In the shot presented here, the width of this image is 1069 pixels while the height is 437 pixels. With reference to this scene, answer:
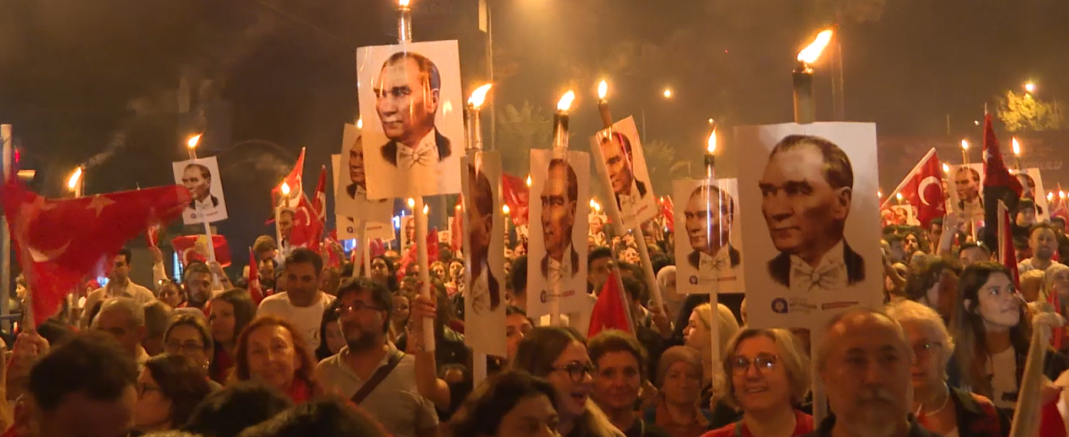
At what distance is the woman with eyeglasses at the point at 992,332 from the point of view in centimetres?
543

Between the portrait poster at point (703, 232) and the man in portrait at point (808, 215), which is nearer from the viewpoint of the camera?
the man in portrait at point (808, 215)

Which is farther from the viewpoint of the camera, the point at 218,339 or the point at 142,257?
the point at 142,257

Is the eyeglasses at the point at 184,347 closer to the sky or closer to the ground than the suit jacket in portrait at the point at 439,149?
closer to the ground

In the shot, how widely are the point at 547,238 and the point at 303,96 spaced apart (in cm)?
2924

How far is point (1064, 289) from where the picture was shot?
8602 mm

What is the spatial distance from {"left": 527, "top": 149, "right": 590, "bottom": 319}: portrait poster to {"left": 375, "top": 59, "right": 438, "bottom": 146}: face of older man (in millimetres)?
652

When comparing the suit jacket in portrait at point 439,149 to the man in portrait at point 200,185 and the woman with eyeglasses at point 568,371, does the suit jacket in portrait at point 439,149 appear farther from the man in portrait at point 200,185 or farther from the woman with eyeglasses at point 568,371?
the man in portrait at point 200,185

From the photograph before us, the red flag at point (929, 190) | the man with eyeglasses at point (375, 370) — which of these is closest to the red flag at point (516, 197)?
the red flag at point (929, 190)

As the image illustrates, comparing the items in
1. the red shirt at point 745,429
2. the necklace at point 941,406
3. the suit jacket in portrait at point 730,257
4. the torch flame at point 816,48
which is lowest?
the red shirt at point 745,429

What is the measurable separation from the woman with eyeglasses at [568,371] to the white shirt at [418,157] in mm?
1820

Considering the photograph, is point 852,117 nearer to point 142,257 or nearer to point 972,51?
point 972,51

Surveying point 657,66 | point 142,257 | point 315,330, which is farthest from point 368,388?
point 657,66

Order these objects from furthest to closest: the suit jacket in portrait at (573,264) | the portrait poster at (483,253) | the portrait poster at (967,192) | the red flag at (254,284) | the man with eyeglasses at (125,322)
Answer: the portrait poster at (967,192) → the red flag at (254,284) → the man with eyeglasses at (125,322) → the suit jacket in portrait at (573,264) → the portrait poster at (483,253)

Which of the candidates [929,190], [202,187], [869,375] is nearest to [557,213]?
[869,375]
